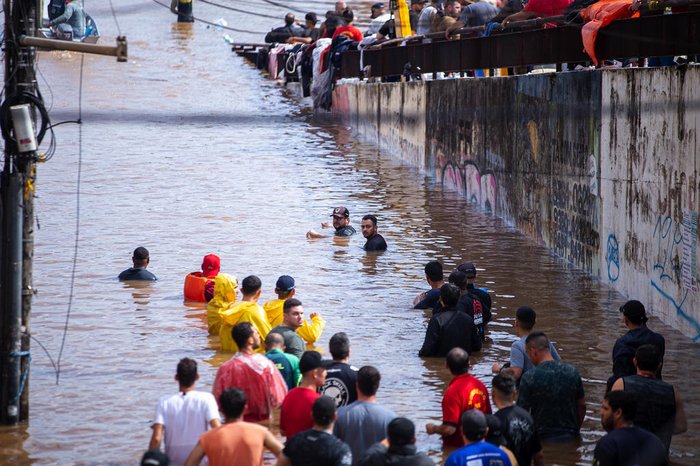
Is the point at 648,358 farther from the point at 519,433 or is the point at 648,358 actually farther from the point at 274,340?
the point at 274,340

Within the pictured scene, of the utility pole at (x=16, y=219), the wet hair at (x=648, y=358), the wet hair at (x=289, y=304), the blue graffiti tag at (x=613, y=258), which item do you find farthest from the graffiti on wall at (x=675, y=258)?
the utility pole at (x=16, y=219)

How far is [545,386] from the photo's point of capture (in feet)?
Answer: 35.6

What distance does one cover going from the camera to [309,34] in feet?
163

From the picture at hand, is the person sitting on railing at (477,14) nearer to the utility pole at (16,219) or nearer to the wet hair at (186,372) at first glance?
the utility pole at (16,219)

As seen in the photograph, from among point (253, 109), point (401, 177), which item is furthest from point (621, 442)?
point (253, 109)

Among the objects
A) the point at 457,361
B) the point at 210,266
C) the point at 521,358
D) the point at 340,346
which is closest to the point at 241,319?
the point at 340,346

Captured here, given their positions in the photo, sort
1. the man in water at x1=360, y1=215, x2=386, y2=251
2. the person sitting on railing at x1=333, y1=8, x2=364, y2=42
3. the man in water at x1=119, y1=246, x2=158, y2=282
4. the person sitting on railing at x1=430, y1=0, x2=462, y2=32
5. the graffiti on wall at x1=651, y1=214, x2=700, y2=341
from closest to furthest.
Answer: the graffiti on wall at x1=651, y1=214, x2=700, y2=341
the man in water at x1=119, y1=246, x2=158, y2=282
the man in water at x1=360, y1=215, x2=386, y2=251
the person sitting on railing at x1=430, y1=0, x2=462, y2=32
the person sitting on railing at x1=333, y1=8, x2=364, y2=42

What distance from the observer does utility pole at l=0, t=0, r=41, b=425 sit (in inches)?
467

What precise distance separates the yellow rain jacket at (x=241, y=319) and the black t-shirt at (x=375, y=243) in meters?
7.19

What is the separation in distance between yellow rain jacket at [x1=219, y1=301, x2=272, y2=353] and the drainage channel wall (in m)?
5.09

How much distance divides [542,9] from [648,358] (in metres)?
12.7

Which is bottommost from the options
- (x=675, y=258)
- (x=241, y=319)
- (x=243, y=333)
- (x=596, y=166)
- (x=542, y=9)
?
(x=241, y=319)

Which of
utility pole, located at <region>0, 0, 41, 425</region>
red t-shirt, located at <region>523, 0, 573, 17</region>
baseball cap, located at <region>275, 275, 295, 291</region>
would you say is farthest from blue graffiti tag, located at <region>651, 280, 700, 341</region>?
utility pole, located at <region>0, 0, 41, 425</region>

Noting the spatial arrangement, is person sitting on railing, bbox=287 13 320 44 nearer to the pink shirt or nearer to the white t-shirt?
the pink shirt
